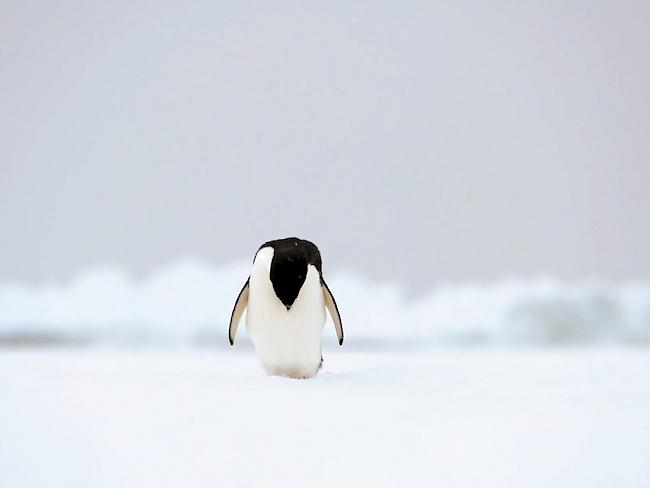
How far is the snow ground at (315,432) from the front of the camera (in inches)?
59.4

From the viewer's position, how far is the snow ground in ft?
4.95

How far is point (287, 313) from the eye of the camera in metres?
2.59

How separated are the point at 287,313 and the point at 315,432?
931 millimetres

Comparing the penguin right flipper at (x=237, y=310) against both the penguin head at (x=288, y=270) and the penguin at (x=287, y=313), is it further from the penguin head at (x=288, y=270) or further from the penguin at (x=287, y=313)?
the penguin head at (x=288, y=270)

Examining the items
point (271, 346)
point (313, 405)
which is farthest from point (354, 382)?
point (313, 405)

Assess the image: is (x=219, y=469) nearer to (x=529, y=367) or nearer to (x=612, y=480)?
(x=612, y=480)

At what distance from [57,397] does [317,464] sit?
31.9 inches

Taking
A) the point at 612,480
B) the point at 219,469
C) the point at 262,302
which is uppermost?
the point at 262,302

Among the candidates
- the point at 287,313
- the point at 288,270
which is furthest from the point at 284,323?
the point at 288,270

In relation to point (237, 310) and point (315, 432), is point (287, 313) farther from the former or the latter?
point (315, 432)

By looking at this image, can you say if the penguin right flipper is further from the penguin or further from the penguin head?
the penguin head

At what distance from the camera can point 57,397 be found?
1.93 m

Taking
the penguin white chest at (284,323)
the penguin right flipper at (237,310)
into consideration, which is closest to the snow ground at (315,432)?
the penguin white chest at (284,323)

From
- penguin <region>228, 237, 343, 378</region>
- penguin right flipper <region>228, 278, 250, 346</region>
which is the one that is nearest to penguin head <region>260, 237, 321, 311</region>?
penguin <region>228, 237, 343, 378</region>
